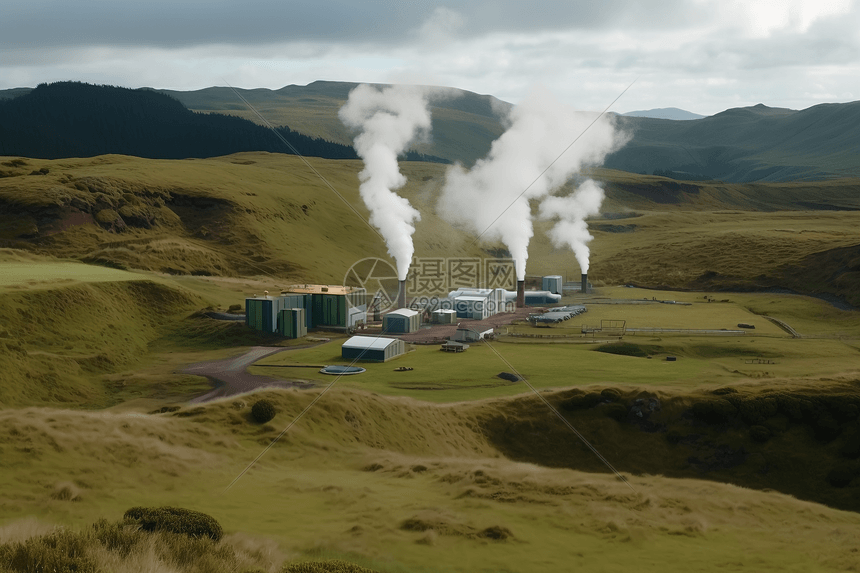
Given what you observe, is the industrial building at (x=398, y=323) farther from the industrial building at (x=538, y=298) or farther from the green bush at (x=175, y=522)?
the green bush at (x=175, y=522)

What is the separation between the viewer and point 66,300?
69.8 m

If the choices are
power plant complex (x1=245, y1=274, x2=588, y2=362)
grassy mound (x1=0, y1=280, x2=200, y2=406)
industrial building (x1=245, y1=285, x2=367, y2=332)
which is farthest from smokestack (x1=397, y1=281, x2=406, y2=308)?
grassy mound (x1=0, y1=280, x2=200, y2=406)

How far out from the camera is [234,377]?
60.3m

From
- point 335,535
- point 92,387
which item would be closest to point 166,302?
point 92,387

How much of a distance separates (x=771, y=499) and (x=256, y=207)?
391 ft

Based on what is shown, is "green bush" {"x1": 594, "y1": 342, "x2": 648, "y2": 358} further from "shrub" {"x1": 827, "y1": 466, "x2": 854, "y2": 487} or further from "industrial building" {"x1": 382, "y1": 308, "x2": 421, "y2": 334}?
"shrub" {"x1": 827, "y1": 466, "x2": 854, "y2": 487}

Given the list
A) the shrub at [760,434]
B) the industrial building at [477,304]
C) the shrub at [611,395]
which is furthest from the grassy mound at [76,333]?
the shrub at [760,434]

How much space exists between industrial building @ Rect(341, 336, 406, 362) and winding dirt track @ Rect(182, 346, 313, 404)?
896 centimetres

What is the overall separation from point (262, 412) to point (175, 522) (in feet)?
55.3

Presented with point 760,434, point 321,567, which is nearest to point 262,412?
point 321,567

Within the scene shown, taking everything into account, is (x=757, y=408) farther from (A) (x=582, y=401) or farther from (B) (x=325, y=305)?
(B) (x=325, y=305)

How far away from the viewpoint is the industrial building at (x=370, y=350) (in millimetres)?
66625

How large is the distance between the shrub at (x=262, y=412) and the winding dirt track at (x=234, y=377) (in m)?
15.6

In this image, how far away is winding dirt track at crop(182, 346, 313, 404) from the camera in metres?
55.5
